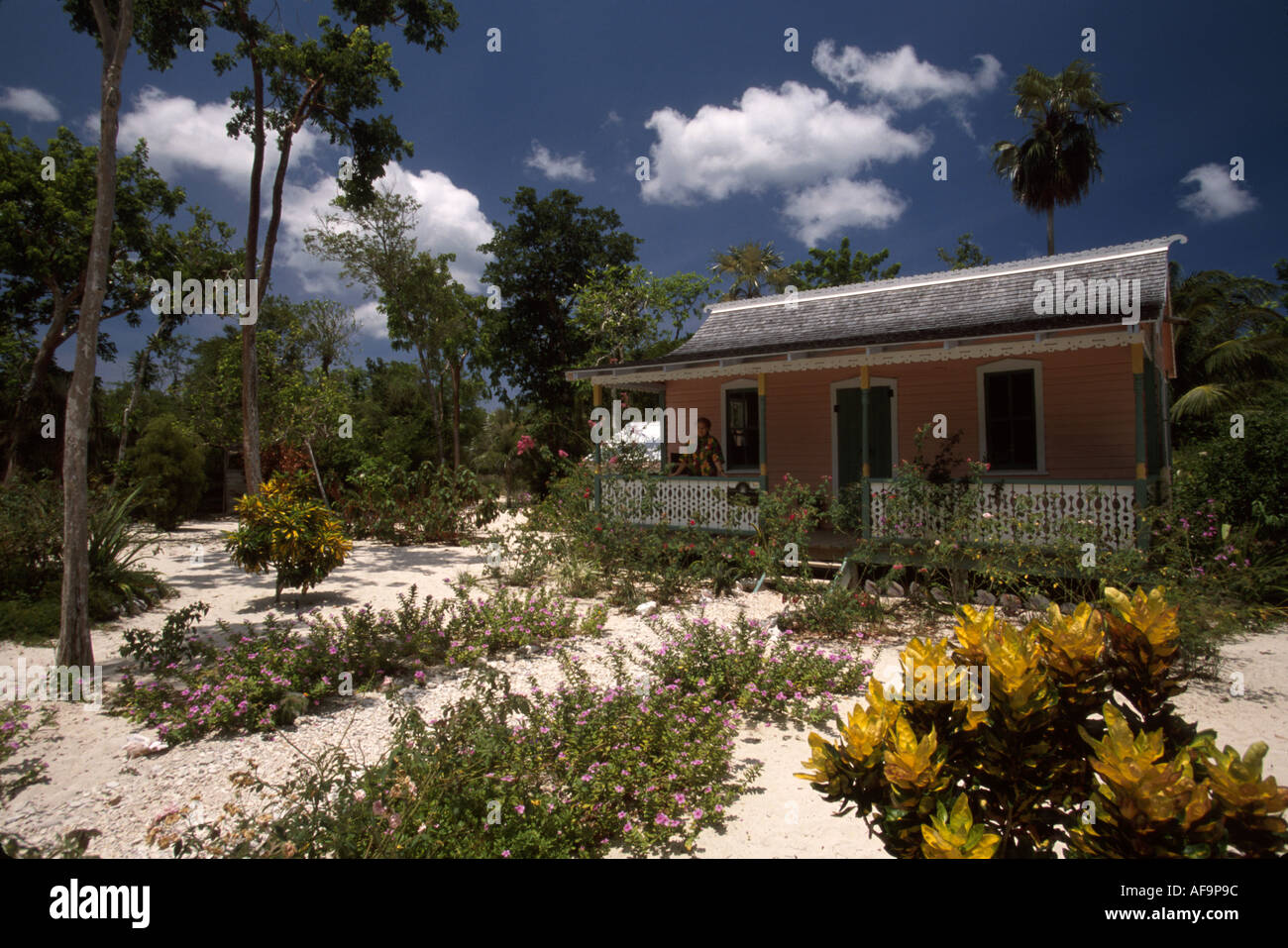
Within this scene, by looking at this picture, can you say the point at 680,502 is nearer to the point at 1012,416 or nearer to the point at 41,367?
the point at 1012,416

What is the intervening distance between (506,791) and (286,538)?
5.65 m

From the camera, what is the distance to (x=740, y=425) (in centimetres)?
1321

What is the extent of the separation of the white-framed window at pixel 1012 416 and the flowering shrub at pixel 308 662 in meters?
7.54

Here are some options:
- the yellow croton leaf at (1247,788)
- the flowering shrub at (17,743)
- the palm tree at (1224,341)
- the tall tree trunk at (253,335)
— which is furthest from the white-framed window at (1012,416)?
the tall tree trunk at (253,335)

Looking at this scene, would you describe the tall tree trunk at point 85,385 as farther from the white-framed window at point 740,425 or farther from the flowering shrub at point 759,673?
the white-framed window at point 740,425

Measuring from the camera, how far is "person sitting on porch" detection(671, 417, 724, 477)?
11.5m

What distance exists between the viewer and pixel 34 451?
1627cm

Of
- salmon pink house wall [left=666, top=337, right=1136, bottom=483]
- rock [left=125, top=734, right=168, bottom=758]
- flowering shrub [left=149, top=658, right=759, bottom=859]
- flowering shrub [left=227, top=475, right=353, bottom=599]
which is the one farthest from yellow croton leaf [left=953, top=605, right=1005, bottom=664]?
salmon pink house wall [left=666, top=337, right=1136, bottom=483]

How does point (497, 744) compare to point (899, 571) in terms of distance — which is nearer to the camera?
point (497, 744)

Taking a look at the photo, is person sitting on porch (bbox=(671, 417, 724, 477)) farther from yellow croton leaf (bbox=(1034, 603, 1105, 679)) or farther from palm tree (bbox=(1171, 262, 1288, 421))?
palm tree (bbox=(1171, 262, 1288, 421))

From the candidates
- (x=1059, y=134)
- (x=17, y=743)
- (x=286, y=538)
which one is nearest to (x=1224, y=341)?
(x=1059, y=134)
